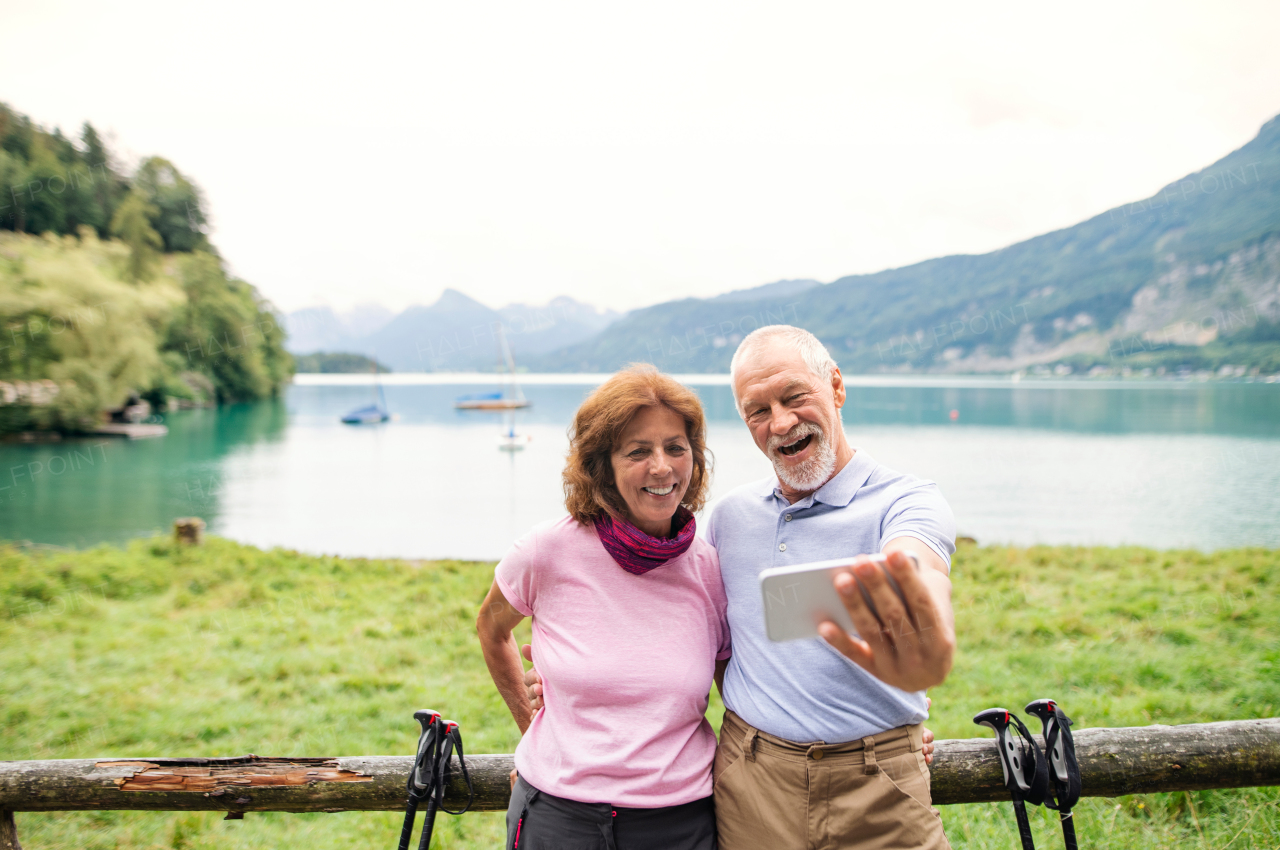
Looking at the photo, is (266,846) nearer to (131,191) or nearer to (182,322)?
(182,322)

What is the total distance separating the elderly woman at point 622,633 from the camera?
2.27m

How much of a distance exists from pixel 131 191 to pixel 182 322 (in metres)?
40.7

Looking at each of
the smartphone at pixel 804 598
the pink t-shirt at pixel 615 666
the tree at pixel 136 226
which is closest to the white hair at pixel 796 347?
the pink t-shirt at pixel 615 666

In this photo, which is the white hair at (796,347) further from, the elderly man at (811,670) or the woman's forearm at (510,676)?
the woman's forearm at (510,676)

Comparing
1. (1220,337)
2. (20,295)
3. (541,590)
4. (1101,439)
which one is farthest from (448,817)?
(1220,337)

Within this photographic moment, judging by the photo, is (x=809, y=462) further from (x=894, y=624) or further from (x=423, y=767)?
(x=423, y=767)

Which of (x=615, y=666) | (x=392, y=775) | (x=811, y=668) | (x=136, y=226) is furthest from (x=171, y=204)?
(x=811, y=668)

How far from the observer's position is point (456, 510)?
27.3m

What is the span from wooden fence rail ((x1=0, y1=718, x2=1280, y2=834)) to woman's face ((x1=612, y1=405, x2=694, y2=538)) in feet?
4.40

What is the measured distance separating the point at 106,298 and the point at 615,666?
60.5 m

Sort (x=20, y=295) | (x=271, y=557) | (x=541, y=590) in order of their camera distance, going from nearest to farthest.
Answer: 1. (x=541, y=590)
2. (x=271, y=557)
3. (x=20, y=295)

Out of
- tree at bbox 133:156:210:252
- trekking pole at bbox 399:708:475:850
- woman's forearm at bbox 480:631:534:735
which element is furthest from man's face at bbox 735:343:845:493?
tree at bbox 133:156:210:252

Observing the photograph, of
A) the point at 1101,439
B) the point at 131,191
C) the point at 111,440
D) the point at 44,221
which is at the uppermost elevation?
the point at 131,191

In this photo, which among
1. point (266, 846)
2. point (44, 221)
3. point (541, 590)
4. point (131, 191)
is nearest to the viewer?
point (541, 590)
